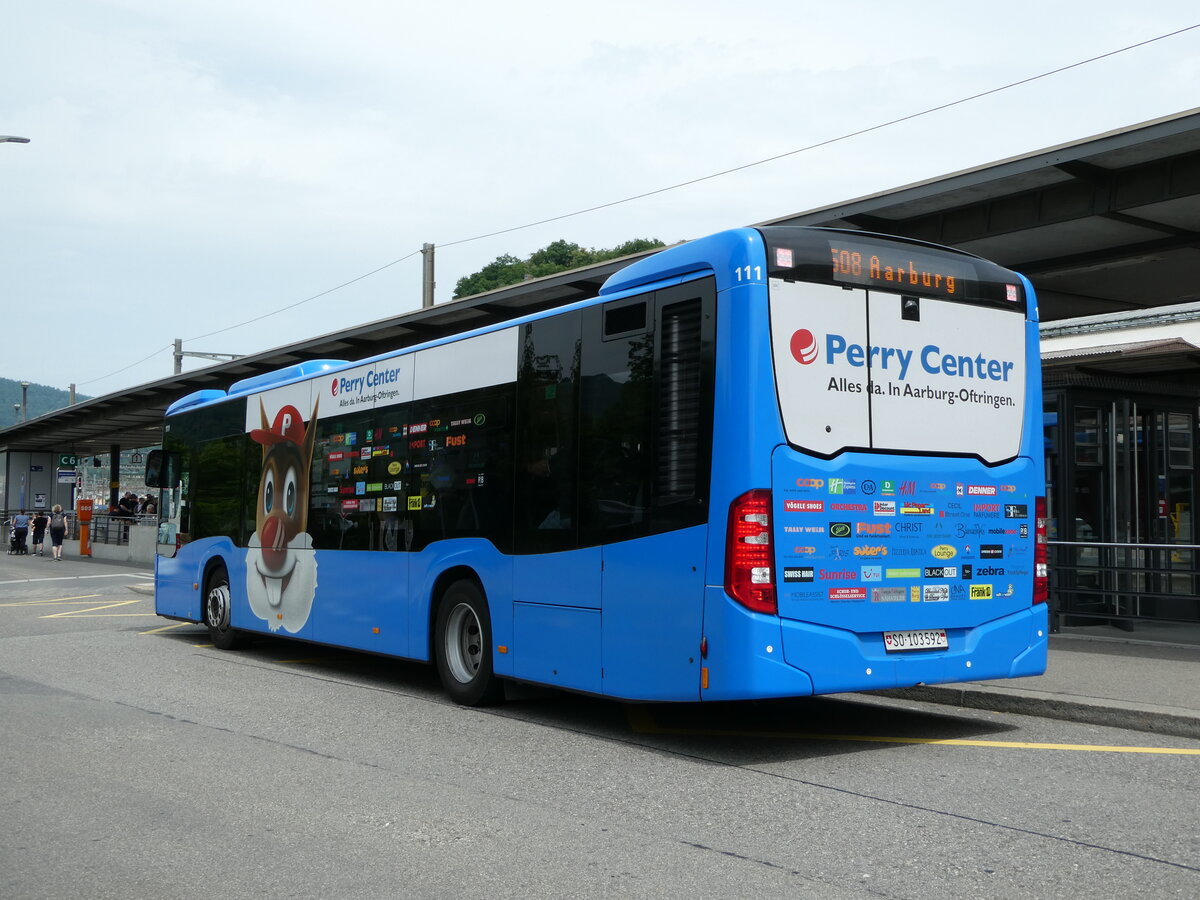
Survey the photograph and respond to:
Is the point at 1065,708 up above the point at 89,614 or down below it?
above

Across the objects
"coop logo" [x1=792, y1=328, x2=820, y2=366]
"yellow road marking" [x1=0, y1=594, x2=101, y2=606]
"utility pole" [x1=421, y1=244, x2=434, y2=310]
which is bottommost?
"yellow road marking" [x1=0, y1=594, x2=101, y2=606]

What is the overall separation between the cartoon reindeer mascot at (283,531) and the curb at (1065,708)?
19.7 feet

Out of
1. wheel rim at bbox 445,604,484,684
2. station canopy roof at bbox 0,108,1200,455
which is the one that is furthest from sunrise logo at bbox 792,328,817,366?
station canopy roof at bbox 0,108,1200,455

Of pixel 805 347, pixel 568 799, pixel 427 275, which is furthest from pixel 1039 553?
pixel 427 275

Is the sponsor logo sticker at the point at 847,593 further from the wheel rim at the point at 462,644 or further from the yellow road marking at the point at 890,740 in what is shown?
the wheel rim at the point at 462,644

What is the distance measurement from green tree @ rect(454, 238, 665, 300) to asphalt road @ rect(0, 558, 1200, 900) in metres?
75.7

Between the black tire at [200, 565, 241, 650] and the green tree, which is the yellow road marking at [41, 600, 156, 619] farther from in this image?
the green tree

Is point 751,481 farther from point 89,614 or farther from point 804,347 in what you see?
point 89,614

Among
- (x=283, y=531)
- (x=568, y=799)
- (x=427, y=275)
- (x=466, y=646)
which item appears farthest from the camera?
(x=427, y=275)

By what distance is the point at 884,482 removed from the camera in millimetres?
7801

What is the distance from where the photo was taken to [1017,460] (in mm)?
8500

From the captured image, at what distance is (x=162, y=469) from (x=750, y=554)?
11.2 meters

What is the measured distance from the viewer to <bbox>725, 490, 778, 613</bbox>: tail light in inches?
286

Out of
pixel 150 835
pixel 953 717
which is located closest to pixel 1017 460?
pixel 953 717
